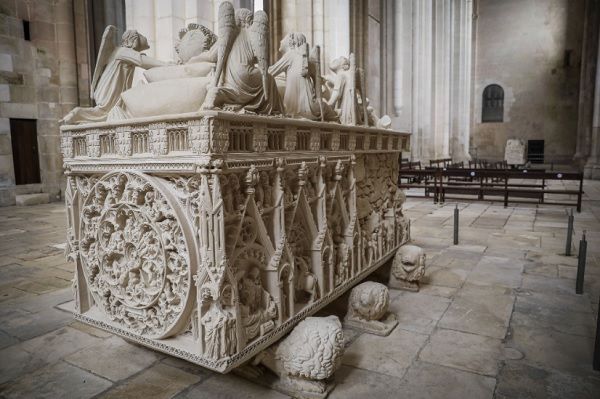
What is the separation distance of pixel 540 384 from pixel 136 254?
2.76 meters

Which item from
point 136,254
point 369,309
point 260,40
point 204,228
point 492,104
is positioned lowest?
point 369,309

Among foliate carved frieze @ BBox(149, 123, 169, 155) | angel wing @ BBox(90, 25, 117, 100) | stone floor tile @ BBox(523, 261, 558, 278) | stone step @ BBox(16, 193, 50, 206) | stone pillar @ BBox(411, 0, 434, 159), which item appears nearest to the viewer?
foliate carved frieze @ BBox(149, 123, 169, 155)

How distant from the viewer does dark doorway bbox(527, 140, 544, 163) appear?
1070 inches

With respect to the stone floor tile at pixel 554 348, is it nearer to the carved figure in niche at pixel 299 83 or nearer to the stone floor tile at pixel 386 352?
the stone floor tile at pixel 386 352

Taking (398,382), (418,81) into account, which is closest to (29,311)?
(398,382)

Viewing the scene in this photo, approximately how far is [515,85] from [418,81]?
12.3m

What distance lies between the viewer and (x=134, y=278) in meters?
2.98

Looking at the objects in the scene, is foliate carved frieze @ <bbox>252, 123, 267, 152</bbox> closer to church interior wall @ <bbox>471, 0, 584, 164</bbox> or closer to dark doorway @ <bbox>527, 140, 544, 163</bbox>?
dark doorway @ <bbox>527, 140, 544, 163</bbox>

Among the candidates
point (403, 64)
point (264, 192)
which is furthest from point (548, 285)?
point (403, 64)

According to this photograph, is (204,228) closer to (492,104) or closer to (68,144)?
(68,144)

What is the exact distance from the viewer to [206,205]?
2.44 metres

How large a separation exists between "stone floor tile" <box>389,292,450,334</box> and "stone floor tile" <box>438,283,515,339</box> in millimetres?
84

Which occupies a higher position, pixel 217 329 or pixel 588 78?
pixel 588 78

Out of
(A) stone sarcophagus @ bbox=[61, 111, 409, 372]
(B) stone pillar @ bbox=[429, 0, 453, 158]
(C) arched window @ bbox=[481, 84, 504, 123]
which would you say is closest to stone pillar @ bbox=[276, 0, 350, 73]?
(A) stone sarcophagus @ bbox=[61, 111, 409, 372]
